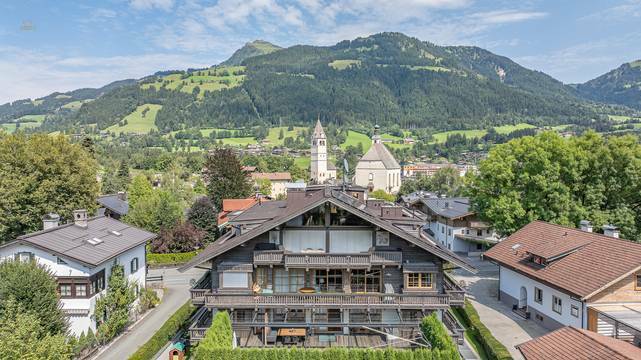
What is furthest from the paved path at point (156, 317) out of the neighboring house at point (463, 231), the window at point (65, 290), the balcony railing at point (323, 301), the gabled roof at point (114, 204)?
the neighboring house at point (463, 231)

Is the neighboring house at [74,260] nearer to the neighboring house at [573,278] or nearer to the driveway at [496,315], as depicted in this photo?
the driveway at [496,315]

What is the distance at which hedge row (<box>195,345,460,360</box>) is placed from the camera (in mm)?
19734

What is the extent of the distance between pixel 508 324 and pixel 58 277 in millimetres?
28972

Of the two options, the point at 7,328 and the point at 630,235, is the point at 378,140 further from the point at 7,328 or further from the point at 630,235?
the point at 7,328

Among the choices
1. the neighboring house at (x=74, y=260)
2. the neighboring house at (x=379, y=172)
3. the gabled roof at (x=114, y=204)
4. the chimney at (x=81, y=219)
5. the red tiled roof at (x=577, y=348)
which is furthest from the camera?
the neighboring house at (x=379, y=172)

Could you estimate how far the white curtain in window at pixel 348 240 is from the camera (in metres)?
24.9

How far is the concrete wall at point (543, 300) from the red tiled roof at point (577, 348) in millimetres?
9153

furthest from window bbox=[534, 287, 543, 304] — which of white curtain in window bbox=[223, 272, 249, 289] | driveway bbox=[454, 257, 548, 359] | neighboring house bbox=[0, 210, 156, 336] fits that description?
neighboring house bbox=[0, 210, 156, 336]

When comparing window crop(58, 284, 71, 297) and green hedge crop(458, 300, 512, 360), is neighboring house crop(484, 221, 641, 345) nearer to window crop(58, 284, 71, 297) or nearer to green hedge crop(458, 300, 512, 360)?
green hedge crop(458, 300, 512, 360)

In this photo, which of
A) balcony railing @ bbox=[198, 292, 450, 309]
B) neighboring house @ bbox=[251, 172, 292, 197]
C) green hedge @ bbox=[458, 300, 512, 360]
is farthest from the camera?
neighboring house @ bbox=[251, 172, 292, 197]

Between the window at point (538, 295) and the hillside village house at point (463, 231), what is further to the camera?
the hillside village house at point (463, 231)

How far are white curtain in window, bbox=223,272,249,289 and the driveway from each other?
14.8 meters

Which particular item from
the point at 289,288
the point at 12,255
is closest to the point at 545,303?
the point at 289,288

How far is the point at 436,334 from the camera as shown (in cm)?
2052
